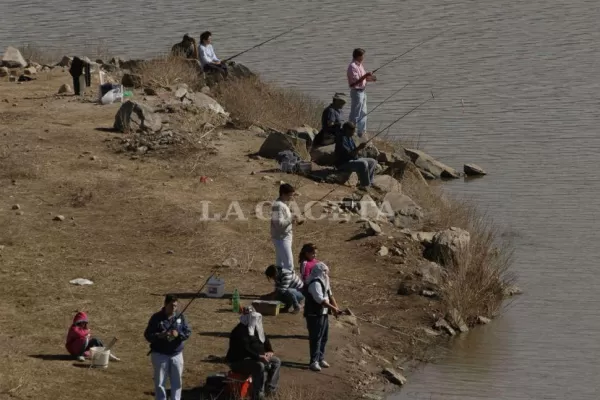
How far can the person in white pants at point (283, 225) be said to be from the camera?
1677 cm

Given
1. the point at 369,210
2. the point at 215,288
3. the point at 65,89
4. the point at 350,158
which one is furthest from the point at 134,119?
the point at 215,288

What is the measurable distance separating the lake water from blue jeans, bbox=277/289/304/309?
5.58ft

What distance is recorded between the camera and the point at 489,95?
32.6 metres

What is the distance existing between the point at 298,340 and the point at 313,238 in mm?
3850

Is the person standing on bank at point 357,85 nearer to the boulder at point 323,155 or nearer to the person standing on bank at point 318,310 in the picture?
the boulder at point 323,155

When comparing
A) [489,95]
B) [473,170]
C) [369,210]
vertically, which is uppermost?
[369,210]

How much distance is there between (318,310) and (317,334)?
29cm

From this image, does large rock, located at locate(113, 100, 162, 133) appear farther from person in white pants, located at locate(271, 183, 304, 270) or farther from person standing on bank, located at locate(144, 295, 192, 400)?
person standing on bank, located at locate(144, 295, 192, 400)

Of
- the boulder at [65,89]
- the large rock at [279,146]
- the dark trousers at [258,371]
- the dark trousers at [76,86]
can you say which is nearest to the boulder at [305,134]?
the large rock at [279,146]

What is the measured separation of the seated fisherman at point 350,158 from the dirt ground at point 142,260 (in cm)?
36

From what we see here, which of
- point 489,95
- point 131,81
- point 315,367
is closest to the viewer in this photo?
point 315,367

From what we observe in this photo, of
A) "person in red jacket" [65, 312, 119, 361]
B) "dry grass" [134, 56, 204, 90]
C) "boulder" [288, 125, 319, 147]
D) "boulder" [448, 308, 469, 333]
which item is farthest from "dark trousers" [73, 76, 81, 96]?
"person in red jacket" [65, 312, 119, 361]

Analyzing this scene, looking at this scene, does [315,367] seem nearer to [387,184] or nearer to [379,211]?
[379,211]

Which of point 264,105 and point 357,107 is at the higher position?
point 357,107
